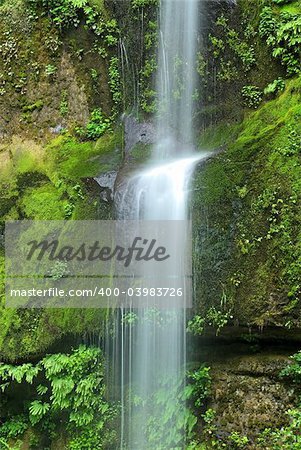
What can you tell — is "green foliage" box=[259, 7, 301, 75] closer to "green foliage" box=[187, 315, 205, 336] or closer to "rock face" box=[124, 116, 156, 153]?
"rock face" box=[124, 116, 156, 153]

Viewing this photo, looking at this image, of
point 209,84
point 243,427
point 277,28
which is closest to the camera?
point 243,427

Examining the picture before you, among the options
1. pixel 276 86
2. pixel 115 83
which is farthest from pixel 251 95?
pixel 115 83

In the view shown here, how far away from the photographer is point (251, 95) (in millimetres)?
7191

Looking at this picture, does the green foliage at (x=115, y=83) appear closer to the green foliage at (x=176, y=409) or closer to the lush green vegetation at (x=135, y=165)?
the lush green vegetation at (x=135, y=165)

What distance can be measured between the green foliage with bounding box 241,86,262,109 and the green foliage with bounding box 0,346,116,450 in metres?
4.08

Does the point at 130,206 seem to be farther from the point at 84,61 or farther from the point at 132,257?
the point at 84,61

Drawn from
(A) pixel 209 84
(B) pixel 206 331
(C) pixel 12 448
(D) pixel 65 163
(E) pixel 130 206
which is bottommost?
(C) pixel 12 448

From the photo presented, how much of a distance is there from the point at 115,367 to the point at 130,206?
198 centimetres

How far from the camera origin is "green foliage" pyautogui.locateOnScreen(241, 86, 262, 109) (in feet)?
23.4

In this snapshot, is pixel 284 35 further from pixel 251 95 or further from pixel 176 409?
pixel 176 409

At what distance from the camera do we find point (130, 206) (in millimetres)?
6238

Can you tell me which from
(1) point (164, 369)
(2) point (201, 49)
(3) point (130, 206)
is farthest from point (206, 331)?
(2) point (201, 49)

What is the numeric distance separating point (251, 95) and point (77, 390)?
4696 millimetres

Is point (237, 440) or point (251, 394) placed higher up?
point (251, 394)
